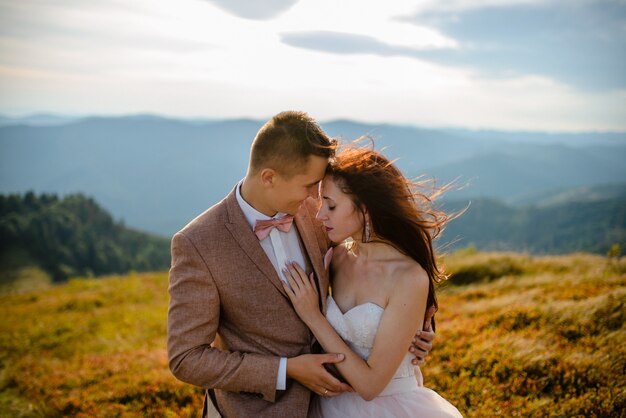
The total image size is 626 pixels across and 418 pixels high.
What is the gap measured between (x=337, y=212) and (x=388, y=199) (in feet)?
1.35

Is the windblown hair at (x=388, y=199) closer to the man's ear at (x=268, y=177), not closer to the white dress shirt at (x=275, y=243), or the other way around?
the man's ear at (x=268, y=177)

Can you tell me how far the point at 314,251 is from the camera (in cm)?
367

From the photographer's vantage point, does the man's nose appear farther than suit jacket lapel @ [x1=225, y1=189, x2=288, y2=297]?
Yes

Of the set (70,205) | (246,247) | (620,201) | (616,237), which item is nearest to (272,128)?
(246,247)

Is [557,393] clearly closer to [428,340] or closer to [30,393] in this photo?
[428,340]

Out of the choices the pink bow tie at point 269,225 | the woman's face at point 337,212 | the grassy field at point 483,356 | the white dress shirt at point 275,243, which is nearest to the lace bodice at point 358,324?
the white dress shirt at point 275,243

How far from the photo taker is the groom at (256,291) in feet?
10.4

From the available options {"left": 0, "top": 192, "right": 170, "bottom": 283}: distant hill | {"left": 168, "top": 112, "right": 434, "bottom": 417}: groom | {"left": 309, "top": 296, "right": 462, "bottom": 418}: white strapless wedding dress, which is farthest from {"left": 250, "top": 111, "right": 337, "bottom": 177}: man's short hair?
{"left": 0, "top": 192, "right": 170, "bottom": 283}: distant hill

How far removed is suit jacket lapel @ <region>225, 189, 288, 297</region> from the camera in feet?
10.9

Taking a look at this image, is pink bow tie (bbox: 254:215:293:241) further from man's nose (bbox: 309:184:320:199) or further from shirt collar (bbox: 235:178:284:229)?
man's nose (bbox: 309:184:320:199)

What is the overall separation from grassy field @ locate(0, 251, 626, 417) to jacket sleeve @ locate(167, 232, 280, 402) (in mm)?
2721

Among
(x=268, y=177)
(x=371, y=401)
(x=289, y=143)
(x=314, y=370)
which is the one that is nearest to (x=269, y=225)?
(x=268, y=177)

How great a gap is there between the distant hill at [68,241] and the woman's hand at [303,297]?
84.7 metres

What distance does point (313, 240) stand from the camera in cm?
373
